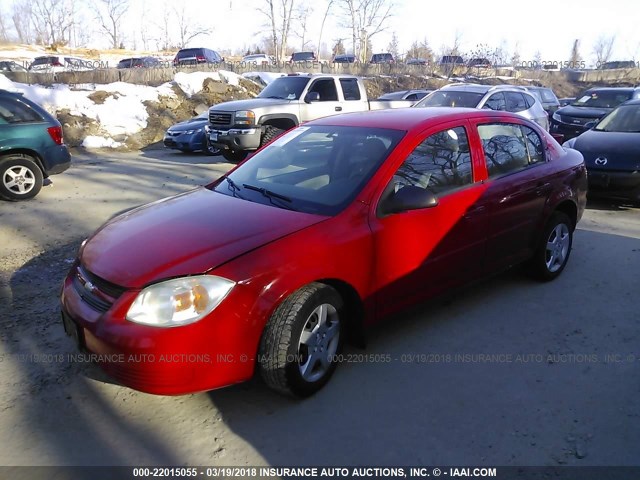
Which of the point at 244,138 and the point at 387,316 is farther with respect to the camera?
the point at 244,138

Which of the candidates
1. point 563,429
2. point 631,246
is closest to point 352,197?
point 563,429

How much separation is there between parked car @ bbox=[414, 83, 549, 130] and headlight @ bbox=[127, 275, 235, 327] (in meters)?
8.78

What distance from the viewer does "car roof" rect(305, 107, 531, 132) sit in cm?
387

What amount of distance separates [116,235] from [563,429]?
9.35 ft

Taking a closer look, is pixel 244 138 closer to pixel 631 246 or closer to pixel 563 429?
pixel 631 246

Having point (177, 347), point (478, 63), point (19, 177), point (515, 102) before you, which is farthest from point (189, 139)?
point (478, 63)

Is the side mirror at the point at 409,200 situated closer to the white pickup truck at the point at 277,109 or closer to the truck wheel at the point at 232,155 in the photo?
the white pickup truck at the point at 277,109

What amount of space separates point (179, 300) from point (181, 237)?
1.71 ft

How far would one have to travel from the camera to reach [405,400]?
308cm

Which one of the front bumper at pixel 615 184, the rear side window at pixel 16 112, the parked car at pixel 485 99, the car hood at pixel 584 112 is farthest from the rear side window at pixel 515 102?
the rear side window at pixel 16 112

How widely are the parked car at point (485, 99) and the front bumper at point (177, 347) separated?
8785mm

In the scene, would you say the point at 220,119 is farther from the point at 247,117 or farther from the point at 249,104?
the point at 247,117

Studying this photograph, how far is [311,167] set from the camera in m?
3.90

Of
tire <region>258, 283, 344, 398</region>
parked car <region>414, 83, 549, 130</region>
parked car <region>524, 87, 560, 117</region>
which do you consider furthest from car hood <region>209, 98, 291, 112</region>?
parked car <region>524, 87, 560, 117</region>
